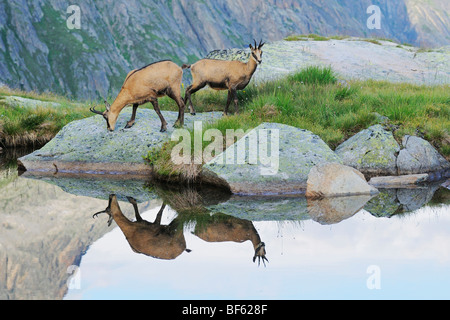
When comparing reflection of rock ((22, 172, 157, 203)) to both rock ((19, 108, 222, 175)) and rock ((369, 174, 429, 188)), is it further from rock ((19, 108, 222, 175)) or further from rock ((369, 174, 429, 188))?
rock ((369, 174, 429, 188))

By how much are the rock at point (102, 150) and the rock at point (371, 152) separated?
3546 mm

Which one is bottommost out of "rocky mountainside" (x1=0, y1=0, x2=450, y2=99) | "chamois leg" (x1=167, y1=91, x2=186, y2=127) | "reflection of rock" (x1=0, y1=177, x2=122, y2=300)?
"reflection of rock" (x1=0, y1=177, x2=122, y2=300)

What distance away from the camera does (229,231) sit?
6.89 meters

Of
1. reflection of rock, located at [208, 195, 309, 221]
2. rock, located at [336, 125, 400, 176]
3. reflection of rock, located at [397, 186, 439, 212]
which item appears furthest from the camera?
rock, located at [336, 125, 400, 176]

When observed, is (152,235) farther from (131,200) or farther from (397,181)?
(397,181)

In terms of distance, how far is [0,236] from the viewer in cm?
650

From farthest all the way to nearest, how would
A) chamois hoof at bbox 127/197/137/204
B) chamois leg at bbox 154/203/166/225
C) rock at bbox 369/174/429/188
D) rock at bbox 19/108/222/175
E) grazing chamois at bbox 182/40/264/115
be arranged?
grazing chamois at bbox 182/40/264/115, rock at bbox 19/108/222/175, rock at bbox 369/174/429/188, chamois hoof at bbox 127/197/137/204, chamois leg at bbox 154/203/166/225

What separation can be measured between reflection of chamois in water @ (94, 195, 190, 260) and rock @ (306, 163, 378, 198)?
9.44 ft

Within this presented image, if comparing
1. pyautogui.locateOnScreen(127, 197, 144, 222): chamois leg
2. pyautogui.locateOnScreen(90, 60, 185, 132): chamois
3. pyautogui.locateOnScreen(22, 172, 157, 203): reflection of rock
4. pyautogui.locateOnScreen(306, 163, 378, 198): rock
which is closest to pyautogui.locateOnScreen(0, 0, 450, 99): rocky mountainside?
pyautogui.locateOnScreen(90, 60, 185, 132): chamois

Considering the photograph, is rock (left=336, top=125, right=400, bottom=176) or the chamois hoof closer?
the chamois hoof

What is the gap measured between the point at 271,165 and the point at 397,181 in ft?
8.55

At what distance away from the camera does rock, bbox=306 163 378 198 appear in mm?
9188

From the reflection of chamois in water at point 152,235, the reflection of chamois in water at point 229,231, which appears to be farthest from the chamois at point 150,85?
the reflection of chamois in water at point 229,231

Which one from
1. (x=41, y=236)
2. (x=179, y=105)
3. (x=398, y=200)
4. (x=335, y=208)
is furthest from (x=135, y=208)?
(x=398, y=200)
